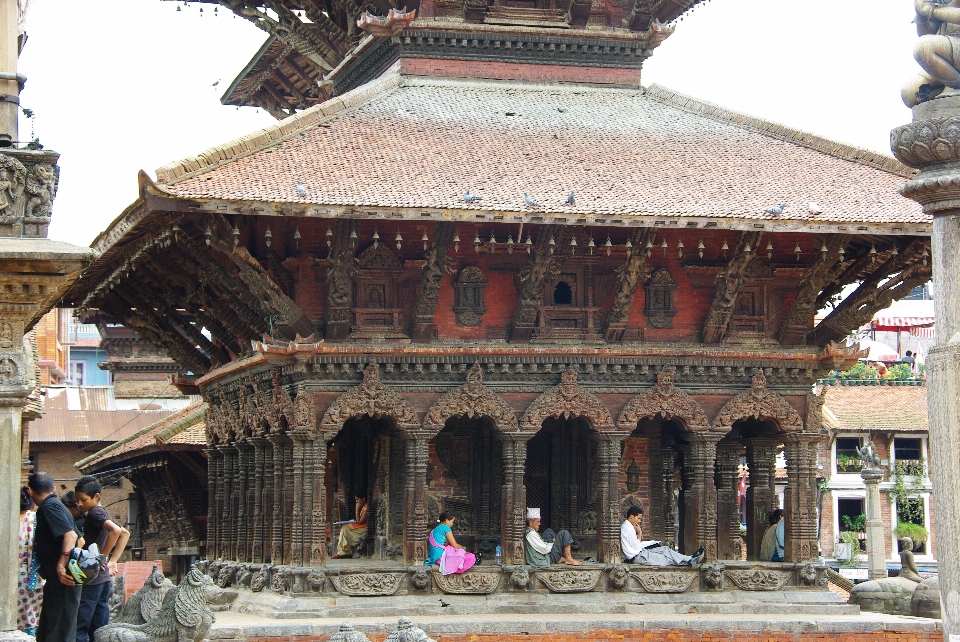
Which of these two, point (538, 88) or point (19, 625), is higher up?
point (538, 88)

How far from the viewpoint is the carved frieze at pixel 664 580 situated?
24250mm

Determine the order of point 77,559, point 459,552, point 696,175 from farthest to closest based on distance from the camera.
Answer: point 696,175, point 459,552, point 77,559

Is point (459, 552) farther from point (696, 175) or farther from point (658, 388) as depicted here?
point (696, 175)

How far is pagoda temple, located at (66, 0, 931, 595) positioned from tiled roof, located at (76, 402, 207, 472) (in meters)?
7.00

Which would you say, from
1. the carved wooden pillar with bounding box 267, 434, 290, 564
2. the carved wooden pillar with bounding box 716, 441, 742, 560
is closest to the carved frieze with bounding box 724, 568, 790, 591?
the carved wooden pillar with bounding box 716, 441, 742, 560

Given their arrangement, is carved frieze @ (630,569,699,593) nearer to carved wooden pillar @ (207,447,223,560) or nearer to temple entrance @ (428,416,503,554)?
temple entrance @ (428,416,503,554)

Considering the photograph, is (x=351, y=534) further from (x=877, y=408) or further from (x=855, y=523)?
(x=877, y=408)

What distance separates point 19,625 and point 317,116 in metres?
12.2

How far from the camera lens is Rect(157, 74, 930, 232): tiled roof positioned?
2284cm

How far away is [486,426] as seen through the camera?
2609 cm

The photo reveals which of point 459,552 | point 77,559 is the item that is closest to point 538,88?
point 459,552

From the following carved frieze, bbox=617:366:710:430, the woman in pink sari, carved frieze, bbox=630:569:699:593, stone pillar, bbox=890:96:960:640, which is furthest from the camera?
carved frieze, bbox=617:366:710:430

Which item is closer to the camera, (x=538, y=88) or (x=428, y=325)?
(x=428, y=325)

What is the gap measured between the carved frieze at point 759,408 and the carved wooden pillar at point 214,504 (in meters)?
8.76
